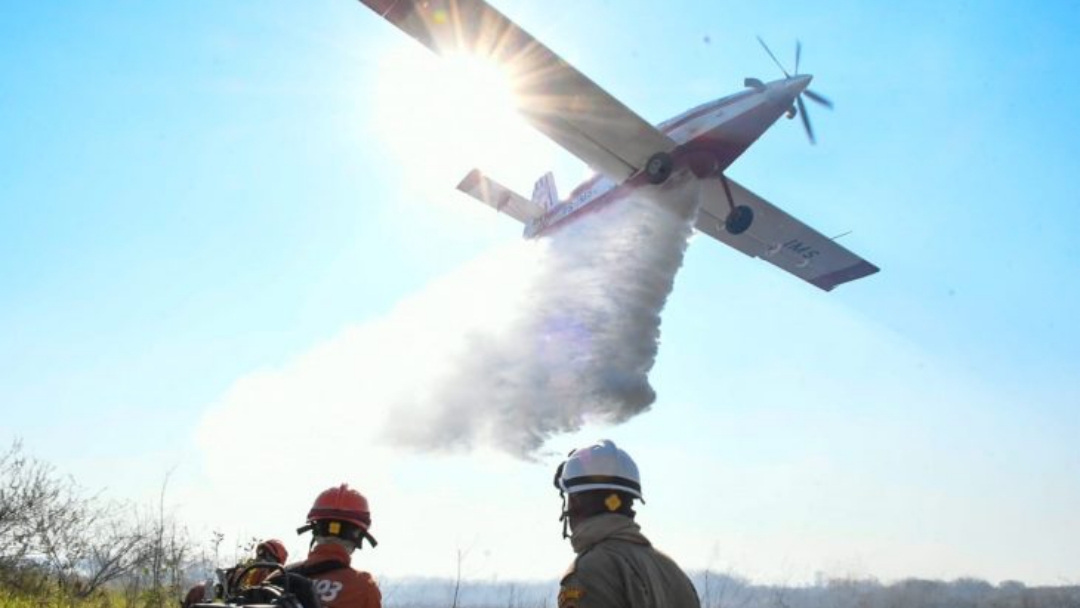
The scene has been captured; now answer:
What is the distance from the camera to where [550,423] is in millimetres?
17922

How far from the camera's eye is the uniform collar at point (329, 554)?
3.94 metres

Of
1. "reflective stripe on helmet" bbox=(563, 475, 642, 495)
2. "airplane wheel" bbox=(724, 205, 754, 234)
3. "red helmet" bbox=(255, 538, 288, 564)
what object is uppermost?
"airplane wheel" bbox=(724, 205, 754, 234)

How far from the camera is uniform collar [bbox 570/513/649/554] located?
2863mm

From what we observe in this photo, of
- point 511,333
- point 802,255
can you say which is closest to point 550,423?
point 511,333

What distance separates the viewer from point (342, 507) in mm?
4352

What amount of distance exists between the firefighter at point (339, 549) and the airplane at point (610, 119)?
51.0 ft

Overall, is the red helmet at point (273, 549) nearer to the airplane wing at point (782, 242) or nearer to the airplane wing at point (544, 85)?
the airplane wing at point (544, 85)

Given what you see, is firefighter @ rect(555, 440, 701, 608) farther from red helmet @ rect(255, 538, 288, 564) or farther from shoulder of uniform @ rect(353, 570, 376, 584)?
red helmet @ rect(255, 538, 288, 564)

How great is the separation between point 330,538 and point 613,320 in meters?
15.0

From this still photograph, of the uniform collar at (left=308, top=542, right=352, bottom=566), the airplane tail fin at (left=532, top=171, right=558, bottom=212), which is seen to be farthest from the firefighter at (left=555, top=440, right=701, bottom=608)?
the airplane tail fin at (left=532, top=171, right=558, bottom=212)

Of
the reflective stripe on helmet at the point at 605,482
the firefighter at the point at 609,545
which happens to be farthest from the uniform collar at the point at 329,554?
the reflective stripe on helmet at the point at 605,482

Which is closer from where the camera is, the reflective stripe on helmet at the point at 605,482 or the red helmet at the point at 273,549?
the reflective stripe on helmet at the point at 605,482

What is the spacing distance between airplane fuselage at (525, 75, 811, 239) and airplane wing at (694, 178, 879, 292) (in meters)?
2.67

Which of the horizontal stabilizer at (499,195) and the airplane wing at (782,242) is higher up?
the horizontal stabilizer at (499,195)
